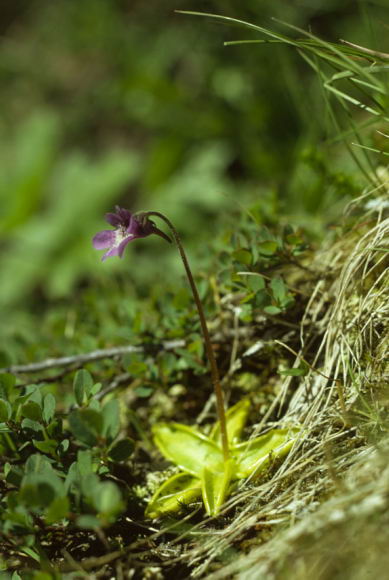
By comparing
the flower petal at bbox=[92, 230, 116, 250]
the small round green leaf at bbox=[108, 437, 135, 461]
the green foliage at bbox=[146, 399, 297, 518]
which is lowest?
the green foliage at bbox=[146, 399, 297, 518]

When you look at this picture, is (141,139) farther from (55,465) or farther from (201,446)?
(55,465)

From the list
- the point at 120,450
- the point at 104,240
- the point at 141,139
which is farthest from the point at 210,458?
the point at 141,139

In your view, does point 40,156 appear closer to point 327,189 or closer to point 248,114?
point 248,114

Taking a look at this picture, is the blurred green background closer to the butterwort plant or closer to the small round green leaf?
the butterwort plant

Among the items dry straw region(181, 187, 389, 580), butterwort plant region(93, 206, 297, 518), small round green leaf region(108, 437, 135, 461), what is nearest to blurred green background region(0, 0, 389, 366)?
dry straw region(181, 187, 389, 580)

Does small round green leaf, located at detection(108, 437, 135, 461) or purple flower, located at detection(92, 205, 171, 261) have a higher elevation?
purple flower, located at detection(92, 205, 171, 261)

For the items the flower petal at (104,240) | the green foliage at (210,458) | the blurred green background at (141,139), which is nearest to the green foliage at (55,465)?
the green foliage at (210,458)

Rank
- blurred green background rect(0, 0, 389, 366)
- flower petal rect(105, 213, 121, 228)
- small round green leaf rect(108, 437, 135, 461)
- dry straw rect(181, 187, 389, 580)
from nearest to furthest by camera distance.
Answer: dry straw rect(181, 187, 389, 580)
small round green leaf rect(108, 437, 135, 461)
flower petal rect(105, 213, 121, 228)
blurred green background rect(0, 0, 389, 366)
